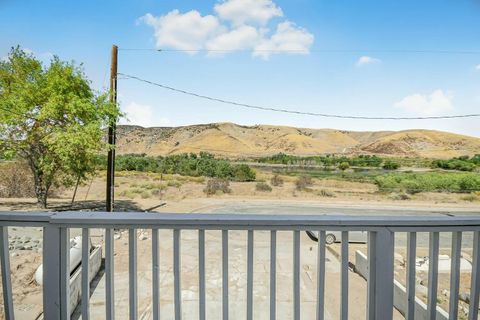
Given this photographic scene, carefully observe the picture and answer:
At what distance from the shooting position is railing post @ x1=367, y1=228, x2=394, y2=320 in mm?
1328

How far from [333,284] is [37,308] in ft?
15.2

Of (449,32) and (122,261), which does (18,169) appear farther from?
(449,32)

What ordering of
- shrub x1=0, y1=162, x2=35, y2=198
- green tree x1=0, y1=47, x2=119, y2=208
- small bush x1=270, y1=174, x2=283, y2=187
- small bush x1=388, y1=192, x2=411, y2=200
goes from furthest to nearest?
small bush x1=270, y1=174, x2=283, y2=187 → small bush x1=388, y1=192, x2=411, y2=200 → shrub x1=0, y1=162, x2=35, y2=198 → green tree x1=0, y1=47, x2=119, y2=208

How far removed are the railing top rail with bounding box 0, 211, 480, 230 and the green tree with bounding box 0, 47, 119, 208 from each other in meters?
10.1

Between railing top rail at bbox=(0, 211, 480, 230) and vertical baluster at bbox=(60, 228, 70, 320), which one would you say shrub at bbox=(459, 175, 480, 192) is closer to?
railing top rail at bbox=(0, 211, 480, 230)

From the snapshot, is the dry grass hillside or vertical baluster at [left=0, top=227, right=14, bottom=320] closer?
vertical baluster at [left=0, top=227, right=14, bottom=320]

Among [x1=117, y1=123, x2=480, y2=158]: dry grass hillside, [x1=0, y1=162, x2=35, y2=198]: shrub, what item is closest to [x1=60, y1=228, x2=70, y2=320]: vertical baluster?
[x1=0, y1=162, x2=35, y2=198]: shrub

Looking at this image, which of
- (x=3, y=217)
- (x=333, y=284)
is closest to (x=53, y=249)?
(x=3, y=217)

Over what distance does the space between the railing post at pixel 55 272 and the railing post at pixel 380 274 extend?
1.29 metres

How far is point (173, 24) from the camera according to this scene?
53.3ft

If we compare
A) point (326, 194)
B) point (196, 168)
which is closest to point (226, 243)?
point (326, 194)

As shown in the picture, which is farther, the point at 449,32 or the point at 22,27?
the point at 449,32

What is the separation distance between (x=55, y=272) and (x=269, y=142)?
6458 cm

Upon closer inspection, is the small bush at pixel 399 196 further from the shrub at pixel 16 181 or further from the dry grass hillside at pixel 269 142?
the dry grass hillside at pixel 269 142
